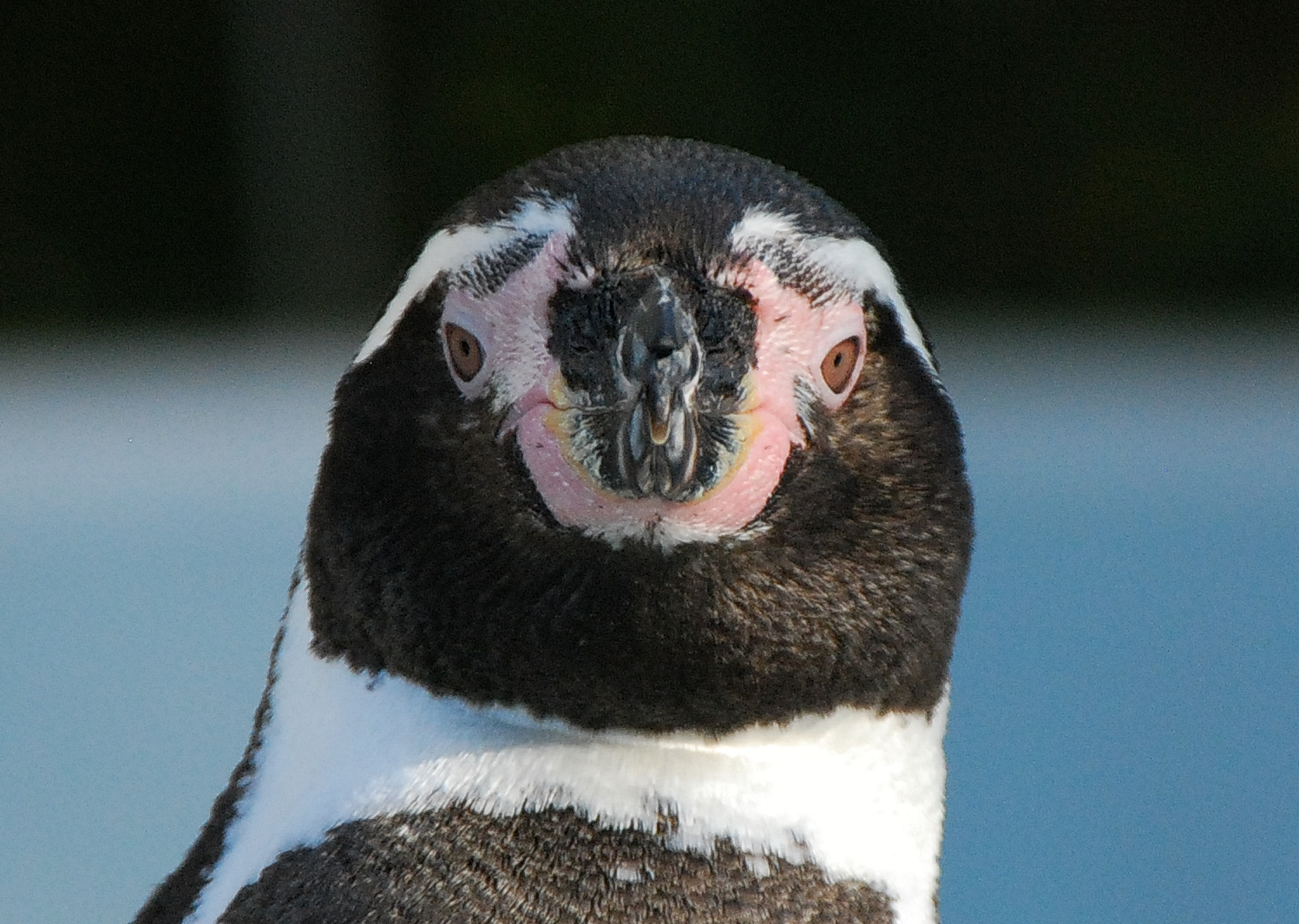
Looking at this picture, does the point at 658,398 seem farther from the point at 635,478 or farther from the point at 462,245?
the point at 462,245

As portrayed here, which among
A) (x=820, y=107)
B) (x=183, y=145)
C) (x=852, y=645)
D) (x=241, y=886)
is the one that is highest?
(x=820, y=107)

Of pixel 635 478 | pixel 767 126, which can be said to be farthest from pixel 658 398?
pixel 767 126

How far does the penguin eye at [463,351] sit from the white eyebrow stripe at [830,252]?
0.13 metres

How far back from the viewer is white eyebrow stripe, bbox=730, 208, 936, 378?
2.43 feet

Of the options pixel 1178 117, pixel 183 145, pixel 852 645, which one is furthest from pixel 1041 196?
pixel 852 645

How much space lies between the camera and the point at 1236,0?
10.8 ft

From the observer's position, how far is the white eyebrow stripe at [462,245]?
74 centimetres

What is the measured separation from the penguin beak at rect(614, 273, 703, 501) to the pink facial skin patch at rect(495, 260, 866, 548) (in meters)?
0.03

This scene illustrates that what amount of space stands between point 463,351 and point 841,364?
0.58 ft

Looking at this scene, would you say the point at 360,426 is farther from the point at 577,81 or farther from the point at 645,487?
the point at 577,81

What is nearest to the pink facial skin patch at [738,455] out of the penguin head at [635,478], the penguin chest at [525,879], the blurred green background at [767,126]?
the penguin head at [635,478]

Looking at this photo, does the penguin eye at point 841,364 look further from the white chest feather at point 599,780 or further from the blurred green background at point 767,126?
the blurred green background at point 767,126

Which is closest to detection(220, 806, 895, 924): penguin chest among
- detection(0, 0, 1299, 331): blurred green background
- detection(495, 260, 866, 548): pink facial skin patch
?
detection(495, 260, 866, 548): pink facial skin patch

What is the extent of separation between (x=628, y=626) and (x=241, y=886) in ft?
0.69
